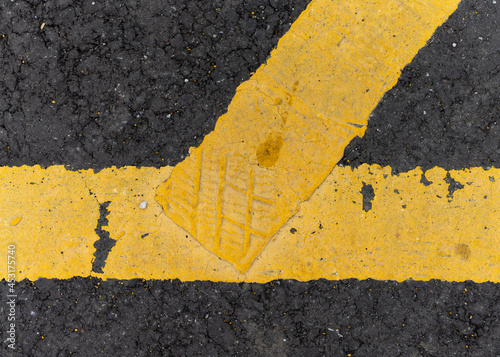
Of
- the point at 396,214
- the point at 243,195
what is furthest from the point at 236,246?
the point at 396,214

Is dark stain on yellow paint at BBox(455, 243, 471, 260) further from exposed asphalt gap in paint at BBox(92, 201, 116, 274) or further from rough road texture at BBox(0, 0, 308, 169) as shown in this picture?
exposed asphalt gap in paint at BBox(92, 201, 116, 274)

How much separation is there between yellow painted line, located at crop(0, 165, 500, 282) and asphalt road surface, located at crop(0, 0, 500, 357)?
86 millimetres

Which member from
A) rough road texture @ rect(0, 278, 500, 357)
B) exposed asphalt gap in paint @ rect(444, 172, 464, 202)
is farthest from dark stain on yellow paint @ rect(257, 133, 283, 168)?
exposed asphalt gap in paint @ rect(444, 172, 464, 202)

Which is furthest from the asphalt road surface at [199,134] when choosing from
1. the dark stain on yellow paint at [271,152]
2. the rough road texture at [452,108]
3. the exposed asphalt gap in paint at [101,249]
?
the dark stain on yellow paint at [271,152]

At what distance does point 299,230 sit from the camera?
1.96 m

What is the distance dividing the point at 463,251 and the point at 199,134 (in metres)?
2.06

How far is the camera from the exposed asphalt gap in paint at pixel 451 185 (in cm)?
193

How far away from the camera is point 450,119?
76.7 inches

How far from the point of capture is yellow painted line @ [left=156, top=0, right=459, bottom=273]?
1957 millimetres

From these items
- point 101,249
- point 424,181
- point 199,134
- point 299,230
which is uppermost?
point 199,134

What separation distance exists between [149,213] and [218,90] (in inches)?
40.9

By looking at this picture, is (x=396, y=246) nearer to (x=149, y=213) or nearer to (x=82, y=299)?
(x=149, y=213)

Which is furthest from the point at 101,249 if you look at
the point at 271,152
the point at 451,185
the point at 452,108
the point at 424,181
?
the point at 452,108

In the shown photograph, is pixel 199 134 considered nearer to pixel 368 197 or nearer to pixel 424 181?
pixel 368 197
